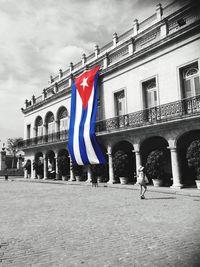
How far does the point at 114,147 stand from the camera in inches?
788

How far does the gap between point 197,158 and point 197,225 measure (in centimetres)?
764

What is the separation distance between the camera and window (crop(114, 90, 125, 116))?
65.4 ft

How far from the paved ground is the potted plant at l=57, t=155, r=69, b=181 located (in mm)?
15804

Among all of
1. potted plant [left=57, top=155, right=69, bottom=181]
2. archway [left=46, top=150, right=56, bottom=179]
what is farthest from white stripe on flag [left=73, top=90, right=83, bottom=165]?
archway [left=46, top=150, right=56, bottom=179]

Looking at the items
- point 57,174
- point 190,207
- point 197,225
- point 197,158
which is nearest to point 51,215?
point 197,225

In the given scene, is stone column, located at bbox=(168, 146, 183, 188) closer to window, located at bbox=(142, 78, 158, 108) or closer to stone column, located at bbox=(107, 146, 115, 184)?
window, located at bbox=(142, 78, 158, 108)

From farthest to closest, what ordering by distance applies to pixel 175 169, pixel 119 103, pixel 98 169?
pixel 119 103
pixel 98 169
pixel 175 169

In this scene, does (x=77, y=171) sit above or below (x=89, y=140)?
below

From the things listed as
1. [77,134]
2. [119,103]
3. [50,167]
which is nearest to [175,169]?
[119,103]

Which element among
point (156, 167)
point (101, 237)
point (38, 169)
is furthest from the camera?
point (38, 169)

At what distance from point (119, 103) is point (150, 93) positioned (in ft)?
10.6

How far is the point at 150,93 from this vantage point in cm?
1783

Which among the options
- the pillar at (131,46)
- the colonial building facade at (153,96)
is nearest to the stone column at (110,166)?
the colonial building facade at (153,96)

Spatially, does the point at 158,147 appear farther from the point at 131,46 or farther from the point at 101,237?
the point at 101,237
